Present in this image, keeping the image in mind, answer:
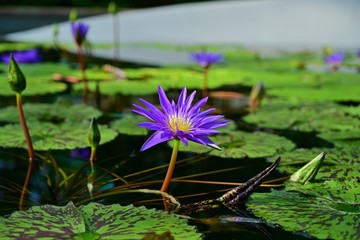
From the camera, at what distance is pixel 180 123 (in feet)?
3.07

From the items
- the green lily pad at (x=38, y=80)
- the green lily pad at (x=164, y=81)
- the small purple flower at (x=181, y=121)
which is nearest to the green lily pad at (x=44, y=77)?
the green lily pad at (x=38, y=80)

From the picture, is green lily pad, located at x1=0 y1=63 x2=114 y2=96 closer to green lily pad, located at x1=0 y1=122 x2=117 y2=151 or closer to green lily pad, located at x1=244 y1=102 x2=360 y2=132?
green lily pad, located at x1=0 y1=122 x2=117 y2=151

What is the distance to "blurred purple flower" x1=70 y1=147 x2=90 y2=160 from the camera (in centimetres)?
128

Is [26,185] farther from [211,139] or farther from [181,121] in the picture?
[211,139]

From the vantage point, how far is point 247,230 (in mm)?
834

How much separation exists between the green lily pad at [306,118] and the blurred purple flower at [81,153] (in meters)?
0.67

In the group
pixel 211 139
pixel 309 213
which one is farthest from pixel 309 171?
pixel 211 139

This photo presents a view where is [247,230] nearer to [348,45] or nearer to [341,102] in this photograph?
[341,102]

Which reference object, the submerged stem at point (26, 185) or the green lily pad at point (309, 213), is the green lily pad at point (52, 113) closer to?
the submerged stem at point (26, 185)

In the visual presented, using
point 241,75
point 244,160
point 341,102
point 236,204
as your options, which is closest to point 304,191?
point 236,204

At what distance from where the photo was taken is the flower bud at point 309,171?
3.39 feet

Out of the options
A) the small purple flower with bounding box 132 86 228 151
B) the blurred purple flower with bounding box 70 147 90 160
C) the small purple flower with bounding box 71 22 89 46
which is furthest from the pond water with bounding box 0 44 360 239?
the small purple flower with bounding box 71 22 89 46

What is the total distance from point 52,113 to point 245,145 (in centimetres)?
72

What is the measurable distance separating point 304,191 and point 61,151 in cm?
68
